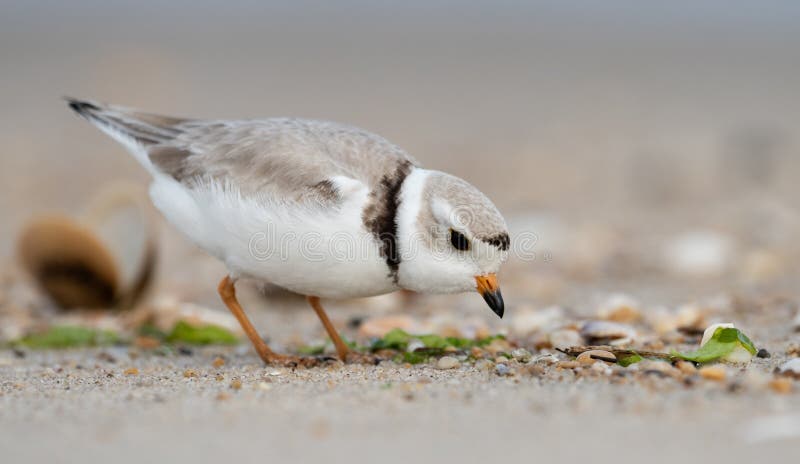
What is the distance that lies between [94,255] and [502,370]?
3393 mm

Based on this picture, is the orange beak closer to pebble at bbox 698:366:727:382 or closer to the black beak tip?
the black beak tip

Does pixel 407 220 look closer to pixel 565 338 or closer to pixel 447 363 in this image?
pixel 447 363

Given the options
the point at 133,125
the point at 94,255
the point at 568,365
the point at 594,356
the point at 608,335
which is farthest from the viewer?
the point at 94,255

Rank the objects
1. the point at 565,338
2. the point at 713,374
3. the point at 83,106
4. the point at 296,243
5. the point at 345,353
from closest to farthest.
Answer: the point at 713,374, the point at 296,243, the point at 565,338, the point at 345,353, the point at 83,106

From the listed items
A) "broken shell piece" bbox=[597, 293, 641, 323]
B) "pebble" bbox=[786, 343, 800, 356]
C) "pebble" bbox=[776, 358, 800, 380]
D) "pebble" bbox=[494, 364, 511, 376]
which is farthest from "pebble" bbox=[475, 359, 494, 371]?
"broken shell piece" bbox=[597, 293, 641, 323]

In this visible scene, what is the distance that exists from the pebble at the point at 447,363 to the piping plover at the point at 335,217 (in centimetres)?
32

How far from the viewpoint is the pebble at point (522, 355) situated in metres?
4.53

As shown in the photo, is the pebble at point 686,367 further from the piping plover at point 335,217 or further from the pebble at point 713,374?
the piping plover at point 335,217

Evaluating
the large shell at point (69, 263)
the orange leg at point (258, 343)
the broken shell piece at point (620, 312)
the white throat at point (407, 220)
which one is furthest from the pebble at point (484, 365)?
the large shell at point (69, 263)

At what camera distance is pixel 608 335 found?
4930mm

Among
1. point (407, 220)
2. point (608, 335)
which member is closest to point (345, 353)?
point (407, 220)

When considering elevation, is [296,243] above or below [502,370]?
above

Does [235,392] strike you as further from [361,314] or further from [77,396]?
[361,314]

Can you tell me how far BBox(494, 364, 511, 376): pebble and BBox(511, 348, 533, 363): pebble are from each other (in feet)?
0.75
